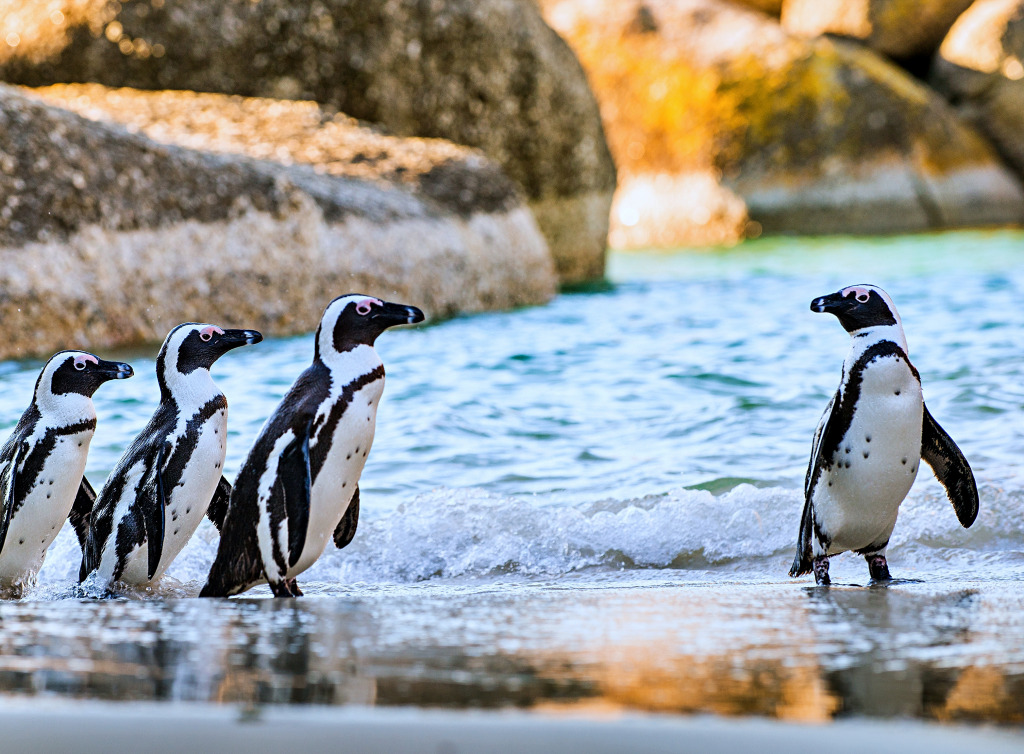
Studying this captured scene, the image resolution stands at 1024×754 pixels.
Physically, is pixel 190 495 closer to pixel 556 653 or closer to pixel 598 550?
pixel 598 550

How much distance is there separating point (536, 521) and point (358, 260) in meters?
4.03

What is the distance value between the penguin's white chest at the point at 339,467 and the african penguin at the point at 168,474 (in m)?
0.42

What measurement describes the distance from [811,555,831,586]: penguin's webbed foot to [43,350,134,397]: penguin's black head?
185 centimetres

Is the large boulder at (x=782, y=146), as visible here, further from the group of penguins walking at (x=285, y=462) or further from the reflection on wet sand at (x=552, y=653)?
the reflection on wet sand at (x=552, y=653)

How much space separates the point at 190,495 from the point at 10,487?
54 centimetres

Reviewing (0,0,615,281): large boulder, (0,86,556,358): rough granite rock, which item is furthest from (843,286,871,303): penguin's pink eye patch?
(0,0,615,281): large boulder

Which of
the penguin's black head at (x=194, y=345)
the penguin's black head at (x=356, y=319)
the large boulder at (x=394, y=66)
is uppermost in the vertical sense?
the large boulder at (x=394, y=66)

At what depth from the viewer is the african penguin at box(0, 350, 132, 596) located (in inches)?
132

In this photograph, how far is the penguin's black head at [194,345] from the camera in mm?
3281

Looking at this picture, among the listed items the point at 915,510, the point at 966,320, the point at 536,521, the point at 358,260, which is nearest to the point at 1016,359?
the point at 966,320

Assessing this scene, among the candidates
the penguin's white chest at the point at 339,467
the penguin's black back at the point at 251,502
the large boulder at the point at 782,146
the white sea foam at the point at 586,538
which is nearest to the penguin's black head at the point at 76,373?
the white sea foam at the point at 586,538

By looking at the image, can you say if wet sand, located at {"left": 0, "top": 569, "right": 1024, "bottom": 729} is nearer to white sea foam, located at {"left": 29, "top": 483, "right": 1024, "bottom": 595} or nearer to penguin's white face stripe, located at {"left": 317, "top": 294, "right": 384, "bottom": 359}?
penguin's white face stripe, located at {"left": 317, "top": 294, "right": 384, "bottom": 359}

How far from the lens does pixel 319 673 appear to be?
1.82 meters

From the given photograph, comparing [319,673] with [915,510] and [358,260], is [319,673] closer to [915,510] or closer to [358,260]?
[915,510]
